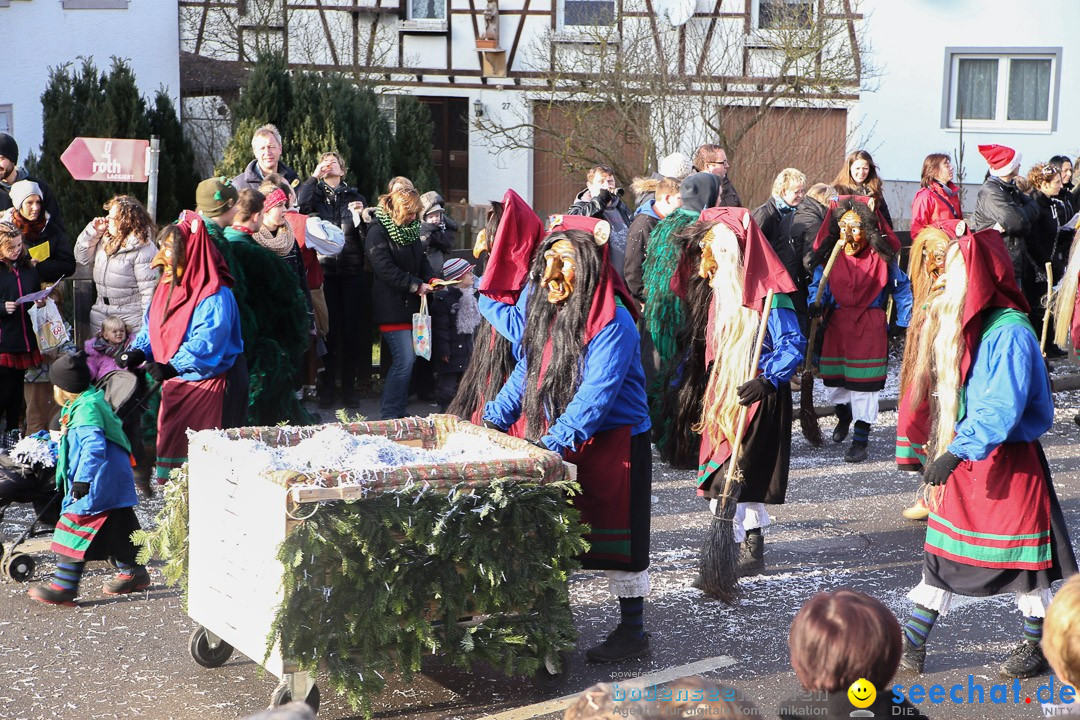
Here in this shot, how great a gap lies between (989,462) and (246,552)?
296 cm

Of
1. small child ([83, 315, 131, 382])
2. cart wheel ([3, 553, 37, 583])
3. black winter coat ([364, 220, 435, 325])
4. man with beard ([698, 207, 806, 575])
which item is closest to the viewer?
man with beard ([698, 207, 806, 575])

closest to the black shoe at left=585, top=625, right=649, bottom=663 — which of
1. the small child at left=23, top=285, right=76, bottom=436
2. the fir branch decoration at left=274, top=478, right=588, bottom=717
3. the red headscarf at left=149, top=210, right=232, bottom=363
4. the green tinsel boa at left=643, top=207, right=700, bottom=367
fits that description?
the fir branch decoration at left=274, top=478, right=588, bottom=717

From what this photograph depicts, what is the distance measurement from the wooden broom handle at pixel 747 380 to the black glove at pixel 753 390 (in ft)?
0.40

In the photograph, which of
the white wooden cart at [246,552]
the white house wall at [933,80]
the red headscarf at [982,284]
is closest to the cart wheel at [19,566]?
the white wooden cart at [246,552]

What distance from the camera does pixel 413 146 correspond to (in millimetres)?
18750

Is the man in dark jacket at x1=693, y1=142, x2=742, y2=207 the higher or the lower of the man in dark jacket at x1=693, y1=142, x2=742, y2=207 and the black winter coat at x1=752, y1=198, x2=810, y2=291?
the higher

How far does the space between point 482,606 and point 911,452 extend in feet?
12.8

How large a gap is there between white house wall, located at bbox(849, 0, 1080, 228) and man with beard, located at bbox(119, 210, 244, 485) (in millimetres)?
16728

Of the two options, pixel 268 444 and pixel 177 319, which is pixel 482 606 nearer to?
pixel 268 444

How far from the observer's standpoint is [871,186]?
33.1ft

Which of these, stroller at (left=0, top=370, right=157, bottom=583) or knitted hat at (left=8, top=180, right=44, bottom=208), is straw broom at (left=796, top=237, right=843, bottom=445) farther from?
knitted hat at (left=8, top=180, right=44, bottom=208)

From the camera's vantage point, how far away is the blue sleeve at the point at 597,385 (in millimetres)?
5344

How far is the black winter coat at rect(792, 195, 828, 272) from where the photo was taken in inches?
399

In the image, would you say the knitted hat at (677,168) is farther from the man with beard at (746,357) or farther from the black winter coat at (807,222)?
the man with beard at (746,357)
